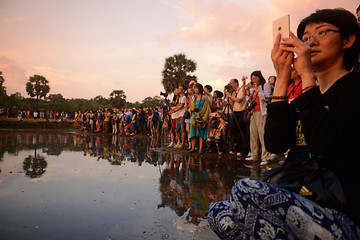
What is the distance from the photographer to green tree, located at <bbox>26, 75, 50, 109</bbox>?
60.8 metres

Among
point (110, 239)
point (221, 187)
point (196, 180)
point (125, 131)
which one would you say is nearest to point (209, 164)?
point (196, 180)

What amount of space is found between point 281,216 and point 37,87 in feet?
234

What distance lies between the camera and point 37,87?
202 ft

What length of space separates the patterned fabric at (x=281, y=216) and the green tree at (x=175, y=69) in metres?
34.4

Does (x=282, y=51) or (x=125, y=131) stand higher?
(x=282, y=51)

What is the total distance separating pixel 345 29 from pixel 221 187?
9.94ft

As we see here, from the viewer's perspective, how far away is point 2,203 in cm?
303

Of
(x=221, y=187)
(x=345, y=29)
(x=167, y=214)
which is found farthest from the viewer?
(x=221, y=187)

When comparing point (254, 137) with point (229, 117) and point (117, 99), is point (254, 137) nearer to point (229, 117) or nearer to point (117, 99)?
point (229, 117)

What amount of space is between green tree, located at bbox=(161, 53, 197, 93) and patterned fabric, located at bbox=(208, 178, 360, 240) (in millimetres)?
34392

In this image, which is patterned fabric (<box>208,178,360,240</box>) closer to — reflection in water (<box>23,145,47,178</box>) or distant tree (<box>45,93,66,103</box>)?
reflection in water (<box>23,145,47,178</box>)

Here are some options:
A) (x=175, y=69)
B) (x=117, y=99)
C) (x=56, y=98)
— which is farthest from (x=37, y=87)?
(x=56, y=98)

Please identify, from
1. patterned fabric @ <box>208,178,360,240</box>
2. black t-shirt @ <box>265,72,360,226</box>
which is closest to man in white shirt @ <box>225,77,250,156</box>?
black t-shirt @ <box>265,72,360,226</box>

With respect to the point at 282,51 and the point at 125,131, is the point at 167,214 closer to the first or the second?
the point at 282,51
